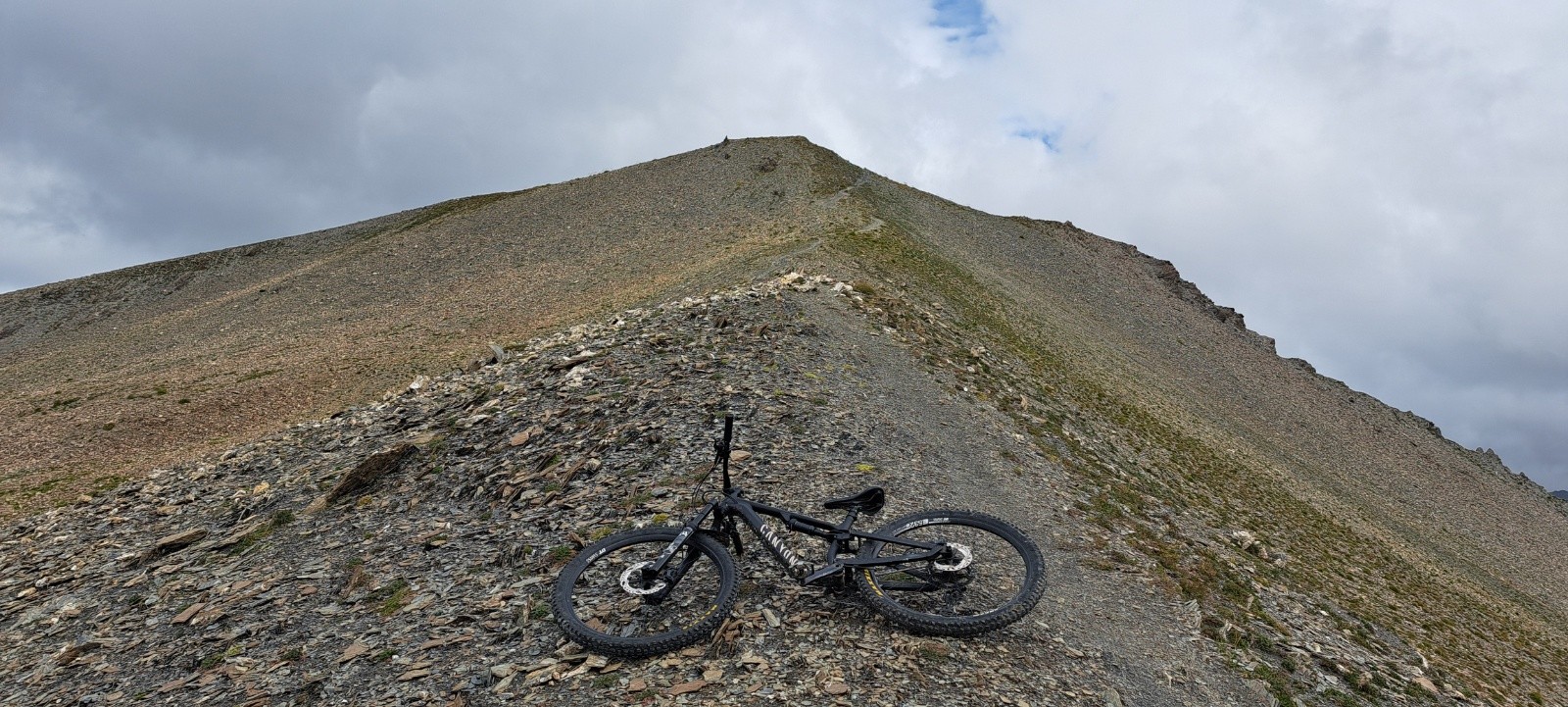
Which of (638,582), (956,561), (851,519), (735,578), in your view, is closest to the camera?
(735,578)

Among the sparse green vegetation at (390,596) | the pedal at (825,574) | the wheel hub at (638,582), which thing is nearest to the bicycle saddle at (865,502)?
the pedal at (825,574)

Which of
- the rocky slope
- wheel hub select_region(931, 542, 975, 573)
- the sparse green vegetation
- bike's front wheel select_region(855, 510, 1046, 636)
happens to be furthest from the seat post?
the sparse green vegetation

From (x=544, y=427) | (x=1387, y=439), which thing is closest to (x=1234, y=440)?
(x=1387, y=439)

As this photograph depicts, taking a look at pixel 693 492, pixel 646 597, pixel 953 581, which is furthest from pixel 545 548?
pixel 953 581

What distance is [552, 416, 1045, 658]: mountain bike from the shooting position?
8.08 metres

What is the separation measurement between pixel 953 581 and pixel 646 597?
3.63 meters

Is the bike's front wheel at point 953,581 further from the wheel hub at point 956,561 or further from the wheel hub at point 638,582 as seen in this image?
the wheel hub at point 638,582

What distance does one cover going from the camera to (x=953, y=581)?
8820mm

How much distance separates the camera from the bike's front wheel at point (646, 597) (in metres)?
7.87

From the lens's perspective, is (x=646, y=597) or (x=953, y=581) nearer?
(x=646, y=597)

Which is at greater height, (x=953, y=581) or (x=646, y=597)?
(x=646, y=597)

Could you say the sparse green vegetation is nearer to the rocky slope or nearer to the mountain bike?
the rocky slope

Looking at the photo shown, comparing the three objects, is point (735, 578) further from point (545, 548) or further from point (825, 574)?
point (545, 548)

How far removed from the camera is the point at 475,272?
163 ft
